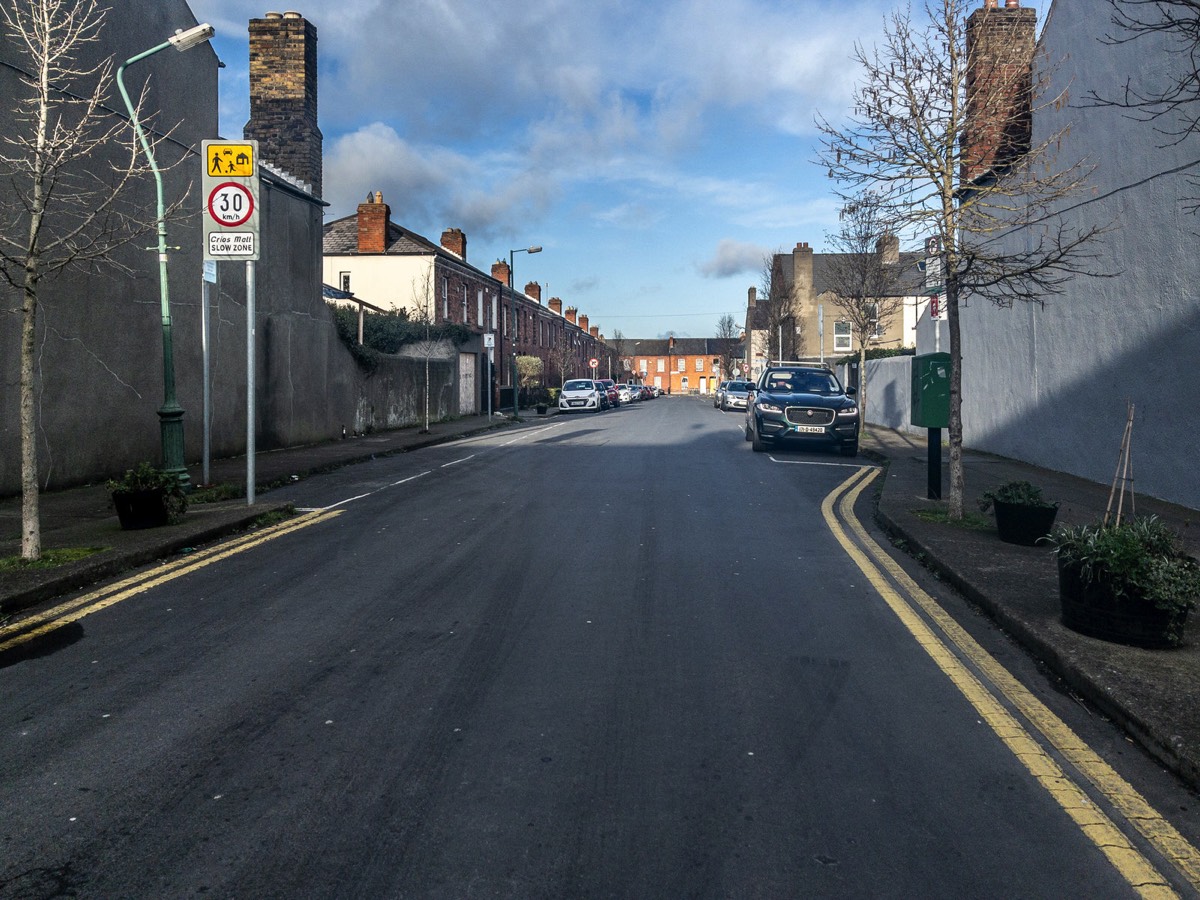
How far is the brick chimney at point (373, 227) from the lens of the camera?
4388 centimetres

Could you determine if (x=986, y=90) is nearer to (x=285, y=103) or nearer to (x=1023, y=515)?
(x=1023, y=515)

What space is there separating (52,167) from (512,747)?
6243 mm

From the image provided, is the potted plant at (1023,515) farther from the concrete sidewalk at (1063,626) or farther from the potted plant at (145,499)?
the potted plant at (145,499)

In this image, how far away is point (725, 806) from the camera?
11.5 ft

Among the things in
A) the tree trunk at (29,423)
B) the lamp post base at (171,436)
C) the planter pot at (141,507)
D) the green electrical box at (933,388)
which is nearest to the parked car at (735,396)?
the green electrical box at (933,388)

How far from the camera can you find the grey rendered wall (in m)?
11.1

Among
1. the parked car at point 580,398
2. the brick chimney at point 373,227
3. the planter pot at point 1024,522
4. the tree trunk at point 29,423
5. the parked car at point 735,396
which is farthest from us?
the parked car at point 735,396

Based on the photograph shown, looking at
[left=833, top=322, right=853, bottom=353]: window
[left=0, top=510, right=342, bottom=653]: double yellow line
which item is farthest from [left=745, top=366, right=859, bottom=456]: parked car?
[left=833, top=322, right=853, bottom=353]: window

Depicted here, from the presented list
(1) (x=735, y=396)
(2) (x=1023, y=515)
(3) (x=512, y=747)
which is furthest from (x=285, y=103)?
(1) (x=735, y=396)

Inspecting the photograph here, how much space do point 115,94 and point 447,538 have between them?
9660 mm

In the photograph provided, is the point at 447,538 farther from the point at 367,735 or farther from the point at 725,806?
the point at 725,806

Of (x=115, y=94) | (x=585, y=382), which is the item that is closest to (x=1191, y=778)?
(x=115, y=94)

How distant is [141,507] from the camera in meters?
9.04

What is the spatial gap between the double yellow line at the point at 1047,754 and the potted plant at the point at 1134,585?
0.67 meters
